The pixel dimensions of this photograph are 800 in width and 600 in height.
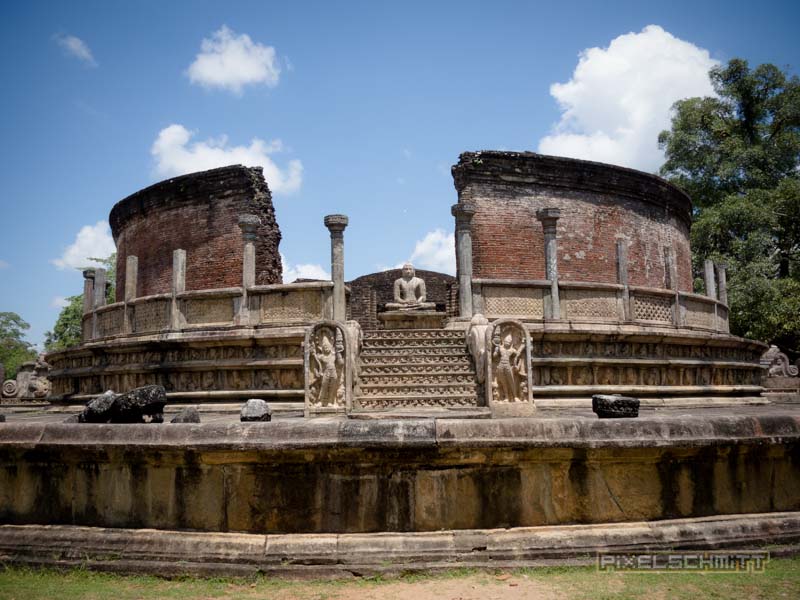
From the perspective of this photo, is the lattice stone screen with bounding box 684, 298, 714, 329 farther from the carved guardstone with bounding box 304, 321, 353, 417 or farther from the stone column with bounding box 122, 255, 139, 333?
the stone column with bounding box 122, 255, 139, 333

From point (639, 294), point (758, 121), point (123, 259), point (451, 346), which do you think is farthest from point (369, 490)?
point (758, 121)

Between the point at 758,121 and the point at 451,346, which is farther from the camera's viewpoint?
the point at 758,121

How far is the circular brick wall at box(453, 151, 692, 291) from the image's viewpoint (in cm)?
1655

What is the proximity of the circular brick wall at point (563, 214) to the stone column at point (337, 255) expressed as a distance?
660 centimetres

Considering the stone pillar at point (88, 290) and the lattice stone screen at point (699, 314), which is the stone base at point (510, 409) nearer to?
the lattice stone screen at point (699, 314)

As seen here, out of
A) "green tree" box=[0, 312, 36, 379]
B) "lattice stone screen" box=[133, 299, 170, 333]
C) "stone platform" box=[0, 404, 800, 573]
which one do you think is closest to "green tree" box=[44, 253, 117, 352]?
"green tree" box=[0, 312, 36, 379]

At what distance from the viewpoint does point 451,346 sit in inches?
404

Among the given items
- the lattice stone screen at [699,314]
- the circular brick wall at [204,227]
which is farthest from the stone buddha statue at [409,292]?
the lattice stone screen at [699,314]

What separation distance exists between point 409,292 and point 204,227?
8.12 meters

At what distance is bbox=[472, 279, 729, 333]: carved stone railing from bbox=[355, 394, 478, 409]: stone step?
226 centimetres

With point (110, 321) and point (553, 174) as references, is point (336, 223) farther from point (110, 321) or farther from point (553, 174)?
point (553, 174)

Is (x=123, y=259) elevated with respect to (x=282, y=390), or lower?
elevated

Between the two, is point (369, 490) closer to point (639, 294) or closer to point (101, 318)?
point (639, 294)

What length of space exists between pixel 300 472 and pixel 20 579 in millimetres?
1858
